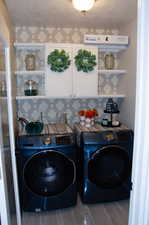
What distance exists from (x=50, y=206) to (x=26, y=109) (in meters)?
1.38

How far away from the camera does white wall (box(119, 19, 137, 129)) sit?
2365 millimetres

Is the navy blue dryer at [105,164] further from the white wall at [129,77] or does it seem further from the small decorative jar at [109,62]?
the small decorative jar at [109,62]

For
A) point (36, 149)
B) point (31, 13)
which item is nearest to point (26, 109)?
point (36, 149)

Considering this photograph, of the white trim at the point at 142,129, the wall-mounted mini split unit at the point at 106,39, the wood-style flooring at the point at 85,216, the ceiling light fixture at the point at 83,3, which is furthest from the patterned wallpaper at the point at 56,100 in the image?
the white trim at the point at 142,129

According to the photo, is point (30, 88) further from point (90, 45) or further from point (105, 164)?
point (105, 164)

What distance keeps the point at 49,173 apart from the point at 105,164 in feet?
2.26

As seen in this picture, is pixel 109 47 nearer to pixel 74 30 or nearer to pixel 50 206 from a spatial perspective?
pixel 74 30

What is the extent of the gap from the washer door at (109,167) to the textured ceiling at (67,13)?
157 cm

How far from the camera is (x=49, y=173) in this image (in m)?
2.14

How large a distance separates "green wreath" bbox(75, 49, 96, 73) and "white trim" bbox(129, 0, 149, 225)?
1603 millimetres

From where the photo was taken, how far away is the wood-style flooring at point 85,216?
204cm

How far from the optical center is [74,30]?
2.68 metres

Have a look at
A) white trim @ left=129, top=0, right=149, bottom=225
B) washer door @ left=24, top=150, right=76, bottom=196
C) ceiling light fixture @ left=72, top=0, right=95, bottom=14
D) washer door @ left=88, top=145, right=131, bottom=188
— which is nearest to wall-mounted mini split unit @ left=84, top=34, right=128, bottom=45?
ceiling light fixture @ left=72, top=0, right=95, bottom=14

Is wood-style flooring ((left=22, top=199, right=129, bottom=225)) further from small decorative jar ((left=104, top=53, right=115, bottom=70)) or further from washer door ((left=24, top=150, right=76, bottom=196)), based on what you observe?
small decorative jar ((left=104, top=53, right=115, bottom=70))
